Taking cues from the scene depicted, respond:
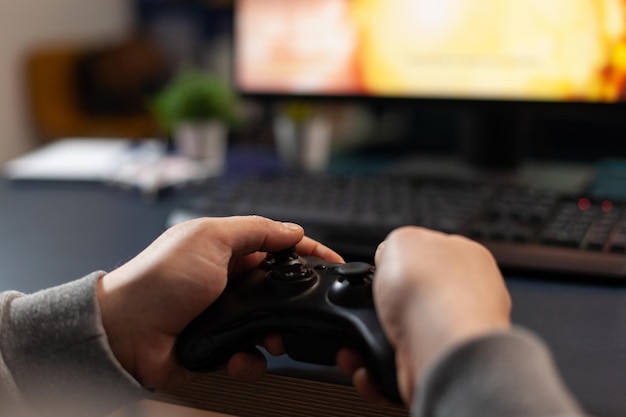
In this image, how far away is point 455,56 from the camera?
917 mm

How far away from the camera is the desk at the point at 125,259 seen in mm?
474

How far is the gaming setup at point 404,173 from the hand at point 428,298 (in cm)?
2

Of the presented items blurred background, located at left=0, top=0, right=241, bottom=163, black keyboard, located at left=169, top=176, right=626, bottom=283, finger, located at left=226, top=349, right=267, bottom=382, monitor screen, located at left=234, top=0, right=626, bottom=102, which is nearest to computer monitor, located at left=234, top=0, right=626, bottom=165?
monitor screen, located at left=234, top=0, right=626, bottom=102

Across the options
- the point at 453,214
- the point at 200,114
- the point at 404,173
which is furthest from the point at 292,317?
the point at 200,114

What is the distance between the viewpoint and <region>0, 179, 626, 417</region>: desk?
0.47 m

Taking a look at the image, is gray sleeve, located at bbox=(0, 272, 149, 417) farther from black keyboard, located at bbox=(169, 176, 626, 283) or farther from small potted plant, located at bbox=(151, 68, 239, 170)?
small potted plant, located at bbox=(151, 68, 239, 170)

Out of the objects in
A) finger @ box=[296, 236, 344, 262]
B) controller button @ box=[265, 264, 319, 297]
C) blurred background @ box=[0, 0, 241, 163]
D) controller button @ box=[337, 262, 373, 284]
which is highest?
controller button @ box=[337, 262, 373, 284]

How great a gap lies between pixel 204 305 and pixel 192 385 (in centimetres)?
6

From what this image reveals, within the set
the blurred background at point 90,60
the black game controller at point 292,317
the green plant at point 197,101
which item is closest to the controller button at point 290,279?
the black game controller at point 292,317

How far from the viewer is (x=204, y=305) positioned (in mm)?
500

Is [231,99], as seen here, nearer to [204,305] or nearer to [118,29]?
[204,305]

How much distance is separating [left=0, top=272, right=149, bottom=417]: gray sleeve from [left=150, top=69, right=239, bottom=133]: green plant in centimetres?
61

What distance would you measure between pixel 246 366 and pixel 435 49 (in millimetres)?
560

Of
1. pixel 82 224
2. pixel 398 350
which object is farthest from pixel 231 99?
pixel 398 350
